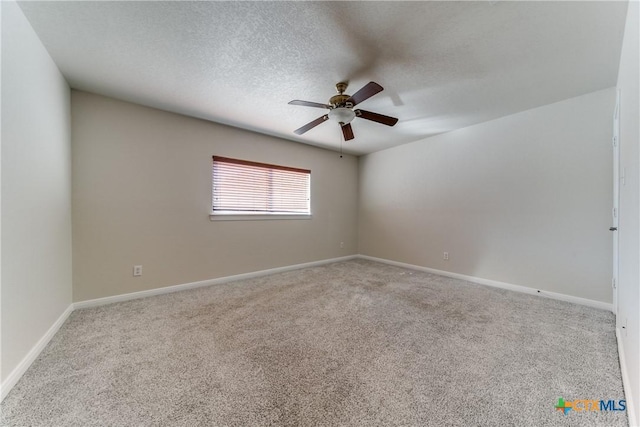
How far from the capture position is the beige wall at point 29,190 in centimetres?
139

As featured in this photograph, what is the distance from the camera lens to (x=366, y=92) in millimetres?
1928

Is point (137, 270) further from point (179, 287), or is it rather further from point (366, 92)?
point (366, 92)

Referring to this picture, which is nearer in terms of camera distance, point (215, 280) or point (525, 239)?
point (525, 239)

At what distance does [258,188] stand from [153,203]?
1422mm

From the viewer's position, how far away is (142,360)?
1631 millimetres

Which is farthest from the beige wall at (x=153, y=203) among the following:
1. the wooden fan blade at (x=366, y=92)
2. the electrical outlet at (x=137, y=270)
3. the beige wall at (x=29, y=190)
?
the wooden fan blade at (x=366, y=92)

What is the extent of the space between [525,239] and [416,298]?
1.62 meters

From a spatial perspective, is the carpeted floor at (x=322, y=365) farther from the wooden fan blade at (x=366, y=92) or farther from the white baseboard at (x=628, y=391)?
the wooden fan blade at (x=366, y=92)

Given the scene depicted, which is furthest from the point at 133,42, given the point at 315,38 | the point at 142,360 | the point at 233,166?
the point at 142,360

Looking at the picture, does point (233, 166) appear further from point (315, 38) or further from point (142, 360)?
point (142, 360)

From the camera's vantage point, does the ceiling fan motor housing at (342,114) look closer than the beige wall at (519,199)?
Yes

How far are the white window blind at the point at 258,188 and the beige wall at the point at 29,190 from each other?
156 centimetres

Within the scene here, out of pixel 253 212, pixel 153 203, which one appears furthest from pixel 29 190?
pixel 253 212

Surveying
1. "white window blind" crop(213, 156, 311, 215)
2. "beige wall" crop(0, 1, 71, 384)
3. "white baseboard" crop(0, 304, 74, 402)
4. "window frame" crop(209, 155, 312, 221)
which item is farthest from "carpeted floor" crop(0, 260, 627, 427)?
"white window blind" crop(213, 156, 311, 215)
